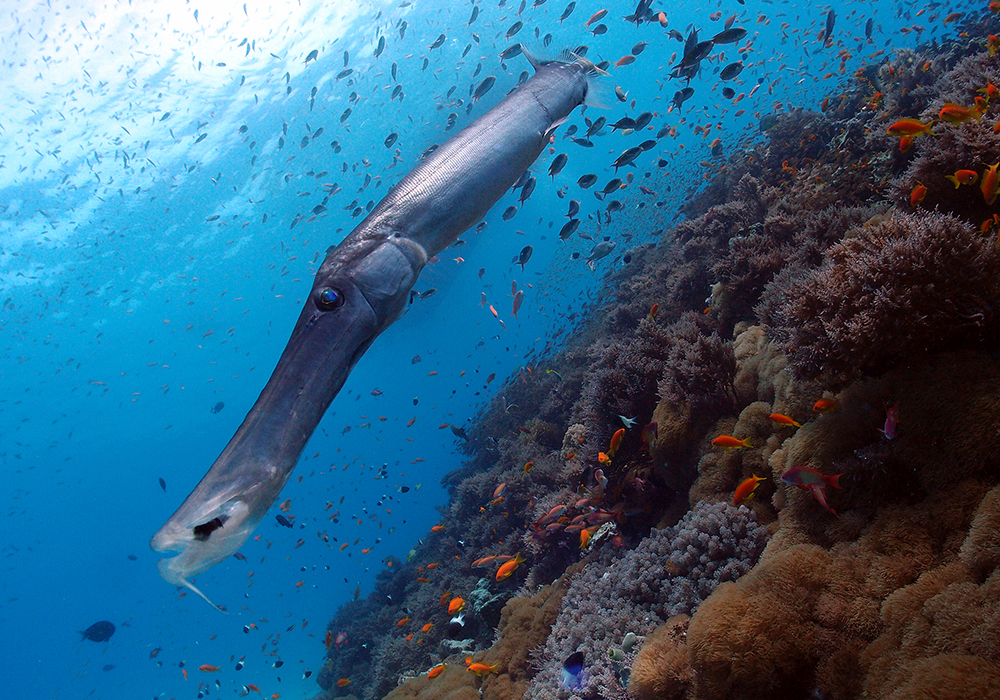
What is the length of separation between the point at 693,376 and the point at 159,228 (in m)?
38.0

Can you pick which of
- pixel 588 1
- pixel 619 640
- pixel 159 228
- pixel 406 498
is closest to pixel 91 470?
pixel 159 228

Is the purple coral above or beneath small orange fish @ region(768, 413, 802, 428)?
beneath

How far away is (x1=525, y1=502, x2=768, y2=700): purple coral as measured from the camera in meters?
3.48

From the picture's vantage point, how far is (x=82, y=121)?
23.3m

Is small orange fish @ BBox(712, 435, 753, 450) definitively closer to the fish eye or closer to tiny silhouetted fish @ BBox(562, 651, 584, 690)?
tiny silhouetted fish @ BBox(562, 651, 584, 690)

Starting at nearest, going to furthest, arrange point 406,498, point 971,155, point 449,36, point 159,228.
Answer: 1. point 971,155
2. point 449,36
3. point 159,228
4. point 406,498

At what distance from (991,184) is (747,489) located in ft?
9.17

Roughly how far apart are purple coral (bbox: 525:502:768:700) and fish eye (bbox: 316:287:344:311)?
3525 mm

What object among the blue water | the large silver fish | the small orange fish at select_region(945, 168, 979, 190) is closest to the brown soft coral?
the blue water

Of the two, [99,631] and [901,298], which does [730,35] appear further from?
[99,631]

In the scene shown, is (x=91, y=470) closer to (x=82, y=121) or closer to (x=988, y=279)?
(x=82, y=121)

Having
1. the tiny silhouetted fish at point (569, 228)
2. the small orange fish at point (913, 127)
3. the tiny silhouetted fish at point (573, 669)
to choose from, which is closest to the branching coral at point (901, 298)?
the small orange fish at point (913, 127)

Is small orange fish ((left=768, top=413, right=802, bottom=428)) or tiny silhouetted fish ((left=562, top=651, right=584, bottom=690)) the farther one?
tiny silhouetted fish ((left=562, top=651, right=584, bottom=690))

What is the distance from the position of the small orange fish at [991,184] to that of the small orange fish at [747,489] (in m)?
2.55
